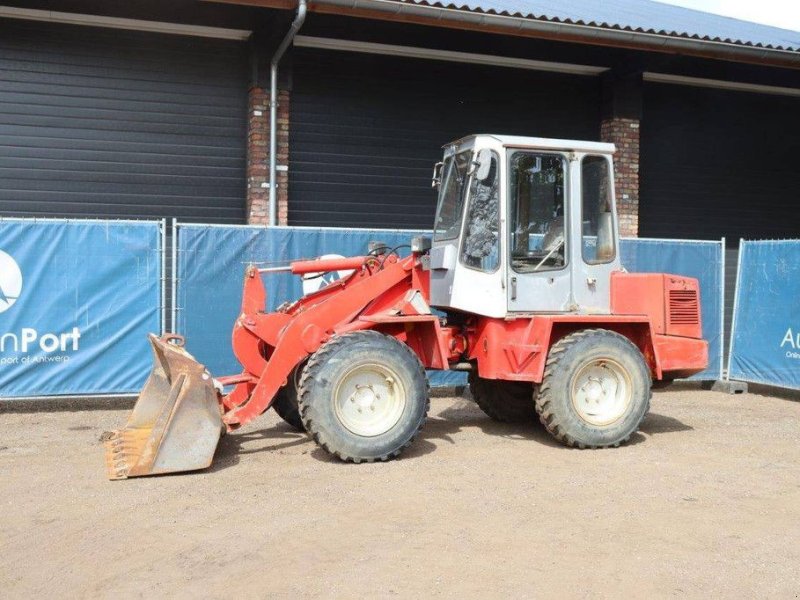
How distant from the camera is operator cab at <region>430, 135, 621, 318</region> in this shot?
7590mm

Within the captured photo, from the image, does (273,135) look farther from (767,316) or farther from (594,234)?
(767,316)

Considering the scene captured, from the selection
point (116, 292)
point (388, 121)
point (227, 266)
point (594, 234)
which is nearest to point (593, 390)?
point (594, 234)

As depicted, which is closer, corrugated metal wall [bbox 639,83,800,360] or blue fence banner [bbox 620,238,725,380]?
blue fence banner [bbox 620,238,725,380]

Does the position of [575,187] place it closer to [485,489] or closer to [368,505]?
[485,489]

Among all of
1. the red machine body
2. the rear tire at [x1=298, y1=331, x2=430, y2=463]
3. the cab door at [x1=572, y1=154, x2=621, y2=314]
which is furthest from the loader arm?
the cab door at [x1=572, y1=154, x2=621, y2=314]

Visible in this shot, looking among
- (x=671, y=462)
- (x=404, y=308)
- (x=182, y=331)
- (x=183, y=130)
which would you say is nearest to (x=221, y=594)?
(x=404, y=308)

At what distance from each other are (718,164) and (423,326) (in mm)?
9409

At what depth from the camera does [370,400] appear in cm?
720

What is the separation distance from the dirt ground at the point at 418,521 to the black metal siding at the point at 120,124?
436 centimetres

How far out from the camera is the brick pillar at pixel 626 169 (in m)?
13.5

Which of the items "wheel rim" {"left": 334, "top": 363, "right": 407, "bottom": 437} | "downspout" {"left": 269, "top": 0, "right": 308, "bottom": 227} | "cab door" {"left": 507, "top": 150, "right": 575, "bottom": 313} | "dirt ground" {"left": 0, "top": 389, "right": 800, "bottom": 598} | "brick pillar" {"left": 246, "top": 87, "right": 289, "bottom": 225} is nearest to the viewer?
"dirt ground" {"left": 0, "top": 389, "right": 800, "bottom": 598}

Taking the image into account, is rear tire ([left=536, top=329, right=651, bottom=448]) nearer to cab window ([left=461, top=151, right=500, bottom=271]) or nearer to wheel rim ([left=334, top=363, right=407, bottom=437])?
cab window ([left=461, top=151, right=500, bottom=271])

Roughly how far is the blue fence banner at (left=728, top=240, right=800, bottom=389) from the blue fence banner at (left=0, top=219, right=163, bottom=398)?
777 centimetres

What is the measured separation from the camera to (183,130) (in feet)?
39.4
